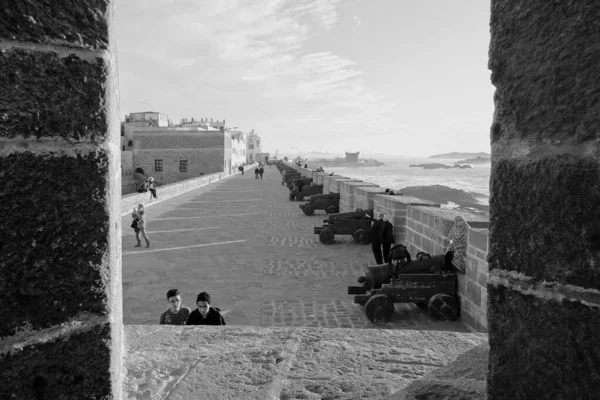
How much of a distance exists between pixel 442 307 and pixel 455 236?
0.89m

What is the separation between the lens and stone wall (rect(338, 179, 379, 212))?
11.5 meters

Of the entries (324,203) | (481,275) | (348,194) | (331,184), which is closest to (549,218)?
(481,275)

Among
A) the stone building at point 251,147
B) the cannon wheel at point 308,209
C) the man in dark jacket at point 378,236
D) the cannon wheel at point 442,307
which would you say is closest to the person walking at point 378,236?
the man in dark jacket at point 378,236

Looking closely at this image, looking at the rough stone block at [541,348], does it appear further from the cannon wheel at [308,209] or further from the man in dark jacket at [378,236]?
the cannon wheel at [308,209]

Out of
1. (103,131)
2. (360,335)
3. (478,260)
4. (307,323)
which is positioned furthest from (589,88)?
(307,323)

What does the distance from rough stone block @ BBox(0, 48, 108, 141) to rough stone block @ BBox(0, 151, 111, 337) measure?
0.06 metres

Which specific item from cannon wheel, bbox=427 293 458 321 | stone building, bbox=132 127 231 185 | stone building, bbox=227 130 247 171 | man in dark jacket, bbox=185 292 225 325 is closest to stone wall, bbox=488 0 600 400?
man in dark jacket, bbox=185 292 225 325

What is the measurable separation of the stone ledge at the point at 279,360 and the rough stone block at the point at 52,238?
81 cm

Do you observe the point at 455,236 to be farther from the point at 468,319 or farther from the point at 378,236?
the point at 378,236

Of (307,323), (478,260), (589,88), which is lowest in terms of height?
(307,323)

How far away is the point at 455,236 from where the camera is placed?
5.37 meters

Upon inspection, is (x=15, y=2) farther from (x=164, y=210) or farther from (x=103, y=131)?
(x=164, y=210)

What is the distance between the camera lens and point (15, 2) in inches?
35.1

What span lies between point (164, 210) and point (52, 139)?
47.5ft
